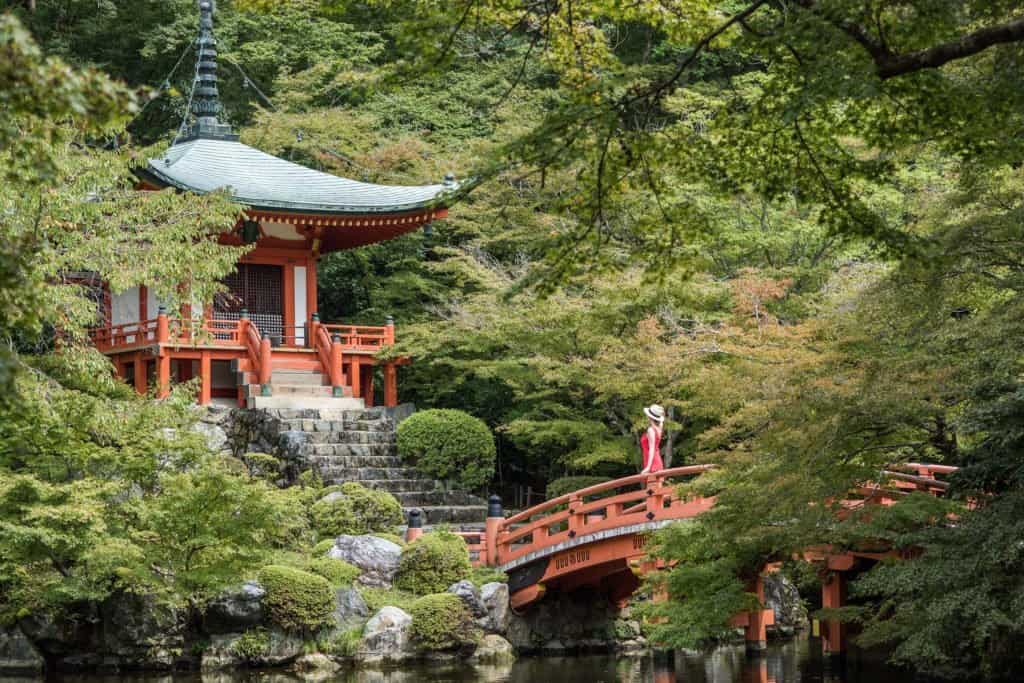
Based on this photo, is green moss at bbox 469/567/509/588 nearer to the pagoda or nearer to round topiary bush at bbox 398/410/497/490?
round topiary bush at bbox 398/410/497/490

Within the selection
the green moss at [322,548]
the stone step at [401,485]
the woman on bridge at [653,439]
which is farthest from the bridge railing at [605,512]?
the green moss at [322,548]

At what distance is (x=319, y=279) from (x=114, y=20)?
24.7 ft

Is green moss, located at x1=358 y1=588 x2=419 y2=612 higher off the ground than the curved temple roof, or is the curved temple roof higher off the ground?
the curved temple roof

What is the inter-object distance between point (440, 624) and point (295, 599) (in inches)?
65.3

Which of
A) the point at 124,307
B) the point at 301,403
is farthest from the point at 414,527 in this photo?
the point at 124,307

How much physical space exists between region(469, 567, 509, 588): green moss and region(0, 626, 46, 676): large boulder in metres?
5.02

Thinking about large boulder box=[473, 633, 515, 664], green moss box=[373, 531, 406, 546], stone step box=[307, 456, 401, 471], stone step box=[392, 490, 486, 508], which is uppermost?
stone step box=[307, 456, 401, 471]

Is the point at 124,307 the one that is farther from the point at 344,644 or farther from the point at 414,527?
the point at 344,644

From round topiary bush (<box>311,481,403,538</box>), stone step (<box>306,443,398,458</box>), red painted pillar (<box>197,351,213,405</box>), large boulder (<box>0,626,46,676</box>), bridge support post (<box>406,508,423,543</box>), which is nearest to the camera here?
large boulder (<box>0,626,46,676</box>)

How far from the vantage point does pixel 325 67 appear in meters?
26.2

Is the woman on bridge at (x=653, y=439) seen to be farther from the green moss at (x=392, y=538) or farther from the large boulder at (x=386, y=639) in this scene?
the large boulder at (x=386, y=639)

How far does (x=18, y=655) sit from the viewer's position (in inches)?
597

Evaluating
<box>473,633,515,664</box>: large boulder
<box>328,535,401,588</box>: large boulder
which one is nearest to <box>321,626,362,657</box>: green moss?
<box>328,535,401,588</box>: large boulder

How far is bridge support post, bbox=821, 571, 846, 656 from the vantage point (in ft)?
51.8
